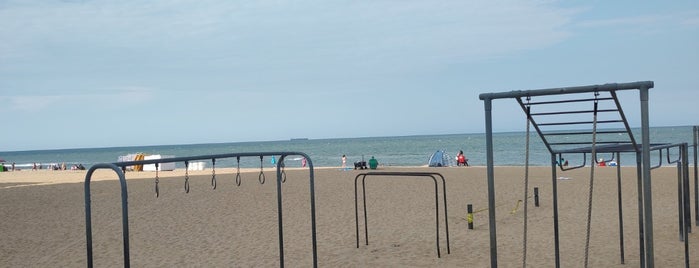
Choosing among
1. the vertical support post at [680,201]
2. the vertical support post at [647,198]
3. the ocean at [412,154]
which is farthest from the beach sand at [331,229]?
the ocean at [412,154]

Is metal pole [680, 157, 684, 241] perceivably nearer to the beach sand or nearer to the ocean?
the beach sand

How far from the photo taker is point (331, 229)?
11.8 m

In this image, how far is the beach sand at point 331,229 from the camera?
29.8 ft

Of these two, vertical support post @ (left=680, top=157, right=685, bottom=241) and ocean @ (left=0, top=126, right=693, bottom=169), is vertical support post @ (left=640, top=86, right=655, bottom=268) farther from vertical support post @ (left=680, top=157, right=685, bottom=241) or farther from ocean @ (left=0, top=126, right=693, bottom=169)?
ocean @ (left=0, top=126, right=693, bottom=169)

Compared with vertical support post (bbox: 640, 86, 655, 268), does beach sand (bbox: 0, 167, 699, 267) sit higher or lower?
lower

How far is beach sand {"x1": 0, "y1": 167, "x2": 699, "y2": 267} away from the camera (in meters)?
9.08

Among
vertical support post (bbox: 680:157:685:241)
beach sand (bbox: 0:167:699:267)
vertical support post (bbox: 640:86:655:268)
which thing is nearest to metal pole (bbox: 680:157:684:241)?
vertical support post (bbox: 680:157:685:241)

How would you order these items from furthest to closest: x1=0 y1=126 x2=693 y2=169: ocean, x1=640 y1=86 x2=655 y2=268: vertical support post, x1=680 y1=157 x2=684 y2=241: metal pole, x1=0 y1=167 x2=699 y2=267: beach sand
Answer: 1. x1=0 y1=126 x2=693 y2=169: ocean
2. x1=0 y1=167 x2=699 y2=267: beach sand
3. x1=680 y1=157 x2=684 y2=241: metal pole
4. x1=640 y1=86 x2=655 y2=268: vertical support post

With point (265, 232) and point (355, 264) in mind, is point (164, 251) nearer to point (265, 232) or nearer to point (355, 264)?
point (265, 232)

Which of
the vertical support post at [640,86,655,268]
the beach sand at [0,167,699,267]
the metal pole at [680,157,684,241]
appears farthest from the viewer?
the beach sand at [0,167,699,267]

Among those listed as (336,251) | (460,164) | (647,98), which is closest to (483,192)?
(336,251)

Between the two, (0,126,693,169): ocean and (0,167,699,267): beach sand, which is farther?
(0,126,693,169): ocean

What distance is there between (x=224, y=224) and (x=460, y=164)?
1046 inches

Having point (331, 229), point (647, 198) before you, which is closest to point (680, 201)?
point (647, 198)
